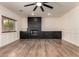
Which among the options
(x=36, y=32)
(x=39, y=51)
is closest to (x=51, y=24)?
(x=36, y=32)

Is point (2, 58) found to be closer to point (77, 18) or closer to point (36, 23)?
point (77, 18)

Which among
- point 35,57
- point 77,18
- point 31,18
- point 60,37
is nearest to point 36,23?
point 31,18

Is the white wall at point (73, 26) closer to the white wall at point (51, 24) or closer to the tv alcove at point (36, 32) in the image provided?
the tv alcove at point (36, 32)

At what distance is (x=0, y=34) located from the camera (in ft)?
24.5

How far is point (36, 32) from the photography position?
45.4ft

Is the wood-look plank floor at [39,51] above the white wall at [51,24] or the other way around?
the other way around

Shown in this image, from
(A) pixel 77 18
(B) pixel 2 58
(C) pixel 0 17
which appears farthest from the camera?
(A) pixel 77 18

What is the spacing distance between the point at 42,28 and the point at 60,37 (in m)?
2.26

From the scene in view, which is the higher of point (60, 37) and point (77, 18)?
point (77, 18)

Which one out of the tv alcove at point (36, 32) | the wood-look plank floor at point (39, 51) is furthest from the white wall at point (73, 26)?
the tv alcove at point (36, 32)

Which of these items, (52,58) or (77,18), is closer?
(52,58)

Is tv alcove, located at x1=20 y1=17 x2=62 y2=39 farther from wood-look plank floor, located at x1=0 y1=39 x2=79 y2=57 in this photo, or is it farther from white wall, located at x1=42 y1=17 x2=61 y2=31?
wood-look plank floor, located at x1=0 y1=39 x2=79 y2=57

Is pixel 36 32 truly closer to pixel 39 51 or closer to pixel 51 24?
pixel 51 24

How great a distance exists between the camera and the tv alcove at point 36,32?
1367 cm
